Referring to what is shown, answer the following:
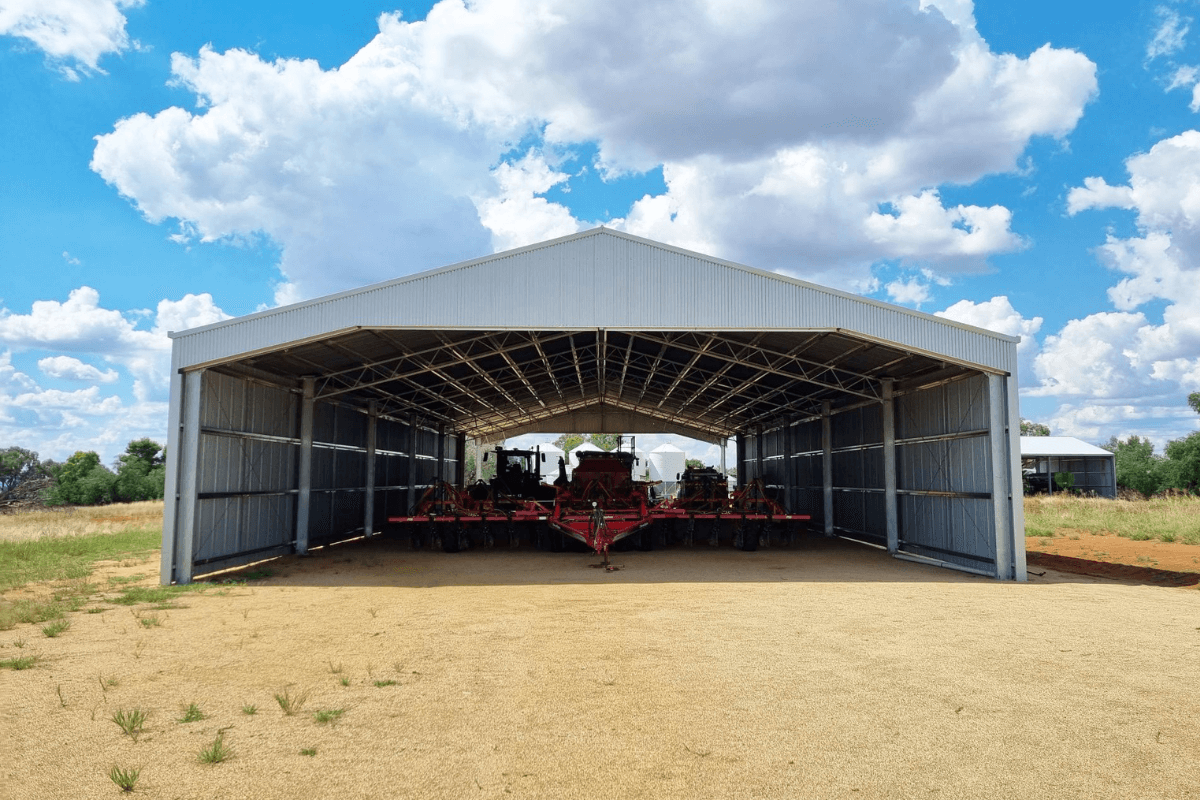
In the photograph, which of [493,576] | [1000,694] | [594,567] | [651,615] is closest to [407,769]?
[1000,694]

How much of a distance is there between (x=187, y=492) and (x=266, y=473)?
3.68 m

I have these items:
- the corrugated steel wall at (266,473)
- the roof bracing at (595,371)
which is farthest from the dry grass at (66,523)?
the roof bracing at (595,371)

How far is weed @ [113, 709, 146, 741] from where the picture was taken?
5.80m

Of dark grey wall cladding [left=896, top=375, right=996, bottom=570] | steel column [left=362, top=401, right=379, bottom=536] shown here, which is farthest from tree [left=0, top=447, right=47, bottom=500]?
dark grey wall cladding [left=896, top=375, right=996, bottom=570]

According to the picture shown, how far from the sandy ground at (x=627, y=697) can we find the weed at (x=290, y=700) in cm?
8

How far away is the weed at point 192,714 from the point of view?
20.2 feet

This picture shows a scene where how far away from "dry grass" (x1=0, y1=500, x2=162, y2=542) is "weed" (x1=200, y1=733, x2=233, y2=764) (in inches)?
844

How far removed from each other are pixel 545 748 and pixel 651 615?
531 cm

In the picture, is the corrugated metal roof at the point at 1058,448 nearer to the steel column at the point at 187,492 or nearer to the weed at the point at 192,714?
the steel column at the point at 187,492

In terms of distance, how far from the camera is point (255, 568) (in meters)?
16.8

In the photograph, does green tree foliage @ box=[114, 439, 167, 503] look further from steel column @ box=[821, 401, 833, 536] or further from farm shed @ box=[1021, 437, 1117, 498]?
farm shed @ box=[1021, 437, 1117, 498]

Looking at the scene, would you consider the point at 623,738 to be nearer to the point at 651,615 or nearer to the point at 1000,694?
the point at 1000,694

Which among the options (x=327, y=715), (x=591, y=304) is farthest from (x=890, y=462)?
(x=327, y=715)

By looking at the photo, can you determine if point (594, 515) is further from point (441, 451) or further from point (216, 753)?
point (441, 451)
